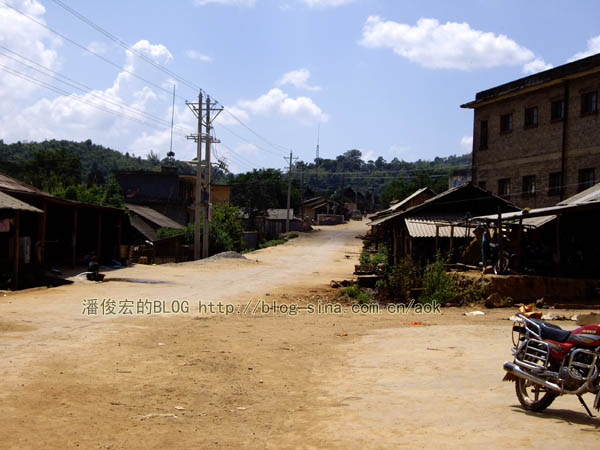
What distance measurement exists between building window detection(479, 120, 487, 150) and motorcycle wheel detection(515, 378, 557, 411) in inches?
1290

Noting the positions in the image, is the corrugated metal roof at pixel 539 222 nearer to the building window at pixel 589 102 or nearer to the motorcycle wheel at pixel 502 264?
the motorcycle wheel at pixel 502 264

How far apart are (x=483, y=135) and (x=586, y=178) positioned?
894 centimetres

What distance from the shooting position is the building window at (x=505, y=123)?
115ft

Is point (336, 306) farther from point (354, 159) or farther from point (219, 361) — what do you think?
point (354, 159)

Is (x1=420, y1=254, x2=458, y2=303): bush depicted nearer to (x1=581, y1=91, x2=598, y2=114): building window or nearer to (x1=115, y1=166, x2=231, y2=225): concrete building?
(x1=581, y1=91, x2=598, y2=114): building window

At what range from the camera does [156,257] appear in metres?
39.7

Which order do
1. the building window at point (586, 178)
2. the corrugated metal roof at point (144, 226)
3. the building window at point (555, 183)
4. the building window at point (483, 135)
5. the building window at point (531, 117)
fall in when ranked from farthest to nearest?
the corrugated metal roof at point (144, 226)
the building window at point (483, 135)
the building window at point (531, 117)
the building window at point (555, 183)
the building window at point (586, 178)

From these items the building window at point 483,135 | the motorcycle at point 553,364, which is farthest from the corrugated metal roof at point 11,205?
the building window at point 483,135

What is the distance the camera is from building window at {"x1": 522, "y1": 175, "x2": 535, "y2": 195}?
3319 centimetres

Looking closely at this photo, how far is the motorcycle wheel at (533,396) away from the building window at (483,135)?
1290 inches

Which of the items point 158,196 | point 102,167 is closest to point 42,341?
point 158,196

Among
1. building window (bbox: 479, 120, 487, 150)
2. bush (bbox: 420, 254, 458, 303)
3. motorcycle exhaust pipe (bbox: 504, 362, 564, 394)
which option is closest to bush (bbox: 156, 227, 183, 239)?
building window (bbox: 479, 120, 487, 150)

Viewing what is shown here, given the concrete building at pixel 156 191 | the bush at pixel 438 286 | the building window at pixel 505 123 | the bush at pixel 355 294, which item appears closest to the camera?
the bush at pixel 438 286

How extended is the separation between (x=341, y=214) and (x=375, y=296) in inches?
2966
